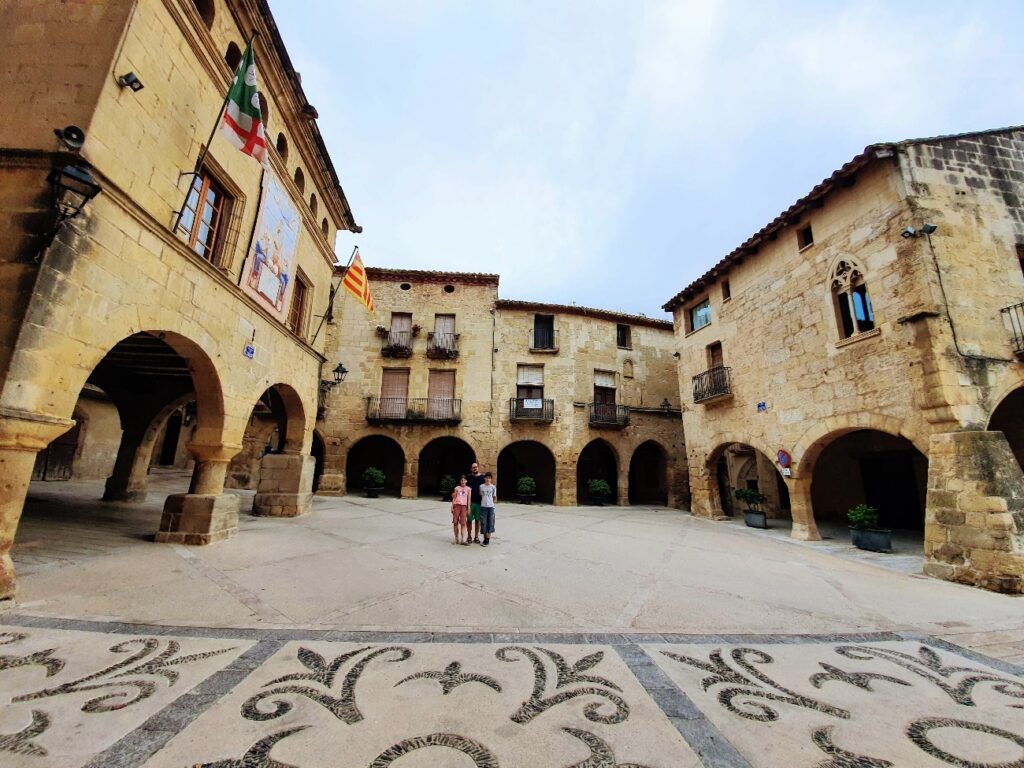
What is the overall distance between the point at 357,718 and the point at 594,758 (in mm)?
1261

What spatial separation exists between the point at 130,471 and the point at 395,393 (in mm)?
8746

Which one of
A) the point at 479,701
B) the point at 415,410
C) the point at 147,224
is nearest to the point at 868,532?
the point at 479,701

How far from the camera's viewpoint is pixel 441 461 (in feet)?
64.4

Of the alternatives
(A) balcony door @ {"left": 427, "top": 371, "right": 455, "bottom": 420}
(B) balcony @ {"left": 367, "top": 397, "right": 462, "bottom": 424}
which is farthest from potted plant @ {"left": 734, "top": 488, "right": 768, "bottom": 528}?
(A) balcony door @ {"left": 427, "top": 371, "right": 455, "bottom": 420}

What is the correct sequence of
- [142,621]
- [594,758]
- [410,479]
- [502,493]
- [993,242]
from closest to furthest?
[594,758] → [142,621] → [993,242] → [410,479] → [502,493]

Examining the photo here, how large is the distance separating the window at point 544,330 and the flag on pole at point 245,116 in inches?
531

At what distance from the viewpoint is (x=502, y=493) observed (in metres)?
19.8

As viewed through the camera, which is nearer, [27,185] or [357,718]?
[357,718]

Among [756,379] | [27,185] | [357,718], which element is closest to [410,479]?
[756,379]

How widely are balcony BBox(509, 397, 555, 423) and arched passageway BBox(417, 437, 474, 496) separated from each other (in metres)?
3.60

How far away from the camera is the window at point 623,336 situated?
19359 mm

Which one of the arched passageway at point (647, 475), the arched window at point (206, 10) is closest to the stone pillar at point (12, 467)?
the arched window at point (206, 10)

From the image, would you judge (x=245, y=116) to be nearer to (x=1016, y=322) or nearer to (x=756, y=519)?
(x=1016, y=322)

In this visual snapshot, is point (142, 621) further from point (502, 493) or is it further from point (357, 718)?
point (502, 493)
